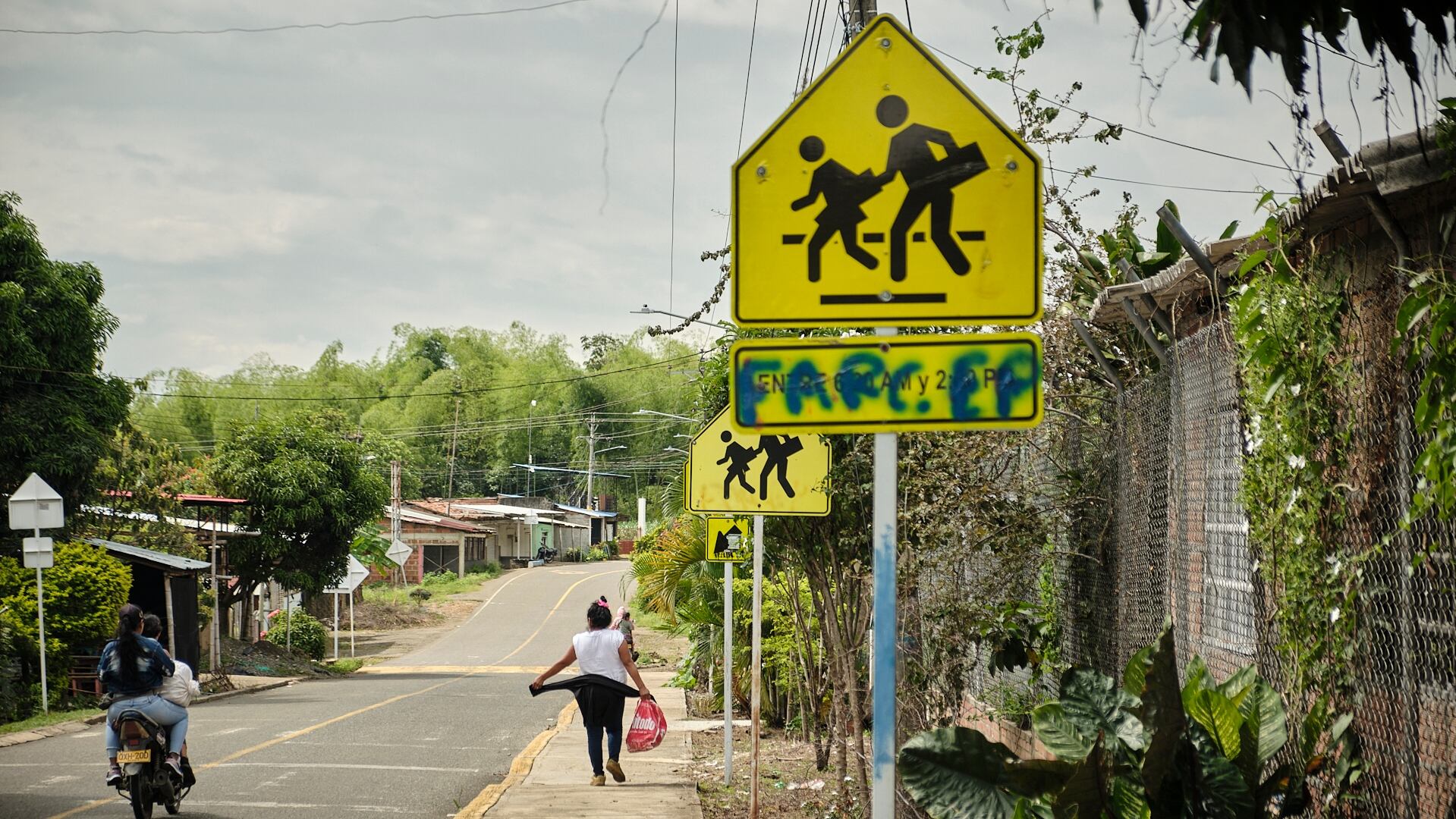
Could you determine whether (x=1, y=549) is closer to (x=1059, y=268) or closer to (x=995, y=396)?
(x=1059, y=268)

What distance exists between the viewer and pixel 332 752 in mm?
14094

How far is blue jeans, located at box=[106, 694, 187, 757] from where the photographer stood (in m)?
9.75

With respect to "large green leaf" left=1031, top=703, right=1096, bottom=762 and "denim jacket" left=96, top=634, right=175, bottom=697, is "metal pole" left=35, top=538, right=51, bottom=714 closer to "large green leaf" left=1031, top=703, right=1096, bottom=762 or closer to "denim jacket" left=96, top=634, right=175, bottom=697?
"denim jacket" left=96, top=634, right=175, bottom=697

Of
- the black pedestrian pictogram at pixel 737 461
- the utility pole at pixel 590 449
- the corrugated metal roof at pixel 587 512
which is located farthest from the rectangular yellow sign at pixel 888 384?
the corrugated metal roof at pixel 587 512

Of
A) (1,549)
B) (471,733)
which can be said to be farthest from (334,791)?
(1,549)

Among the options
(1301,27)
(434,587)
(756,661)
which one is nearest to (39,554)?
(756,661)

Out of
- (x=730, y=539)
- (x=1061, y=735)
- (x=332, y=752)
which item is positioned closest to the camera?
(x=1061, y=735)

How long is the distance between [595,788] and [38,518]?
10.9 m

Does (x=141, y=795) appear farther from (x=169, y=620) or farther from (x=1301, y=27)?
(x=169, y=620)

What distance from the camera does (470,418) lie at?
103 m

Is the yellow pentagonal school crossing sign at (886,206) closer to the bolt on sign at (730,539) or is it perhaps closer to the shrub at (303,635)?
the bolt on sign at (730,539)

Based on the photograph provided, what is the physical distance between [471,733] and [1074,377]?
11.3 metres

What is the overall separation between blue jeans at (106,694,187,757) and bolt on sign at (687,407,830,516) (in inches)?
168

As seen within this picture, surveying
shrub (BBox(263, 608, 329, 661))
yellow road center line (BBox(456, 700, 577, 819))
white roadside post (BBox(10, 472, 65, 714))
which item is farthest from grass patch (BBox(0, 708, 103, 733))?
shrub (BBox(263, 608, 329, 661))
